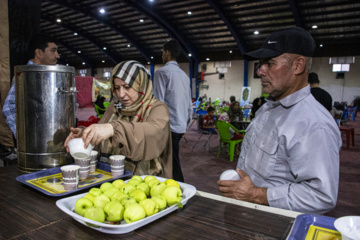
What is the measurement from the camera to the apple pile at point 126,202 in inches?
35.5

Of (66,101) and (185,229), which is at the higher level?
(66,101)

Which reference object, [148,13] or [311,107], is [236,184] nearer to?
[311,107]

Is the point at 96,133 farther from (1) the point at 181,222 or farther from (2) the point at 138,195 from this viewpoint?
(1) the point at 181,222

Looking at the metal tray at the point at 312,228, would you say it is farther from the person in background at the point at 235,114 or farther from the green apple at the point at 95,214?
the person in background at the point at 235,114

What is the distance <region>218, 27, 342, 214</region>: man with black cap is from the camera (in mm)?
1151

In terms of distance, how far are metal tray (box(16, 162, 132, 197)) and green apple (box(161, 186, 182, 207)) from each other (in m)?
0.46

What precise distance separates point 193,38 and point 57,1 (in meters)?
8.09

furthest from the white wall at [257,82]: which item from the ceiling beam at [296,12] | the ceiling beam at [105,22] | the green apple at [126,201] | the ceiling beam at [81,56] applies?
the green apple at [126,201]

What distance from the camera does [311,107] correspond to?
127 centimetres

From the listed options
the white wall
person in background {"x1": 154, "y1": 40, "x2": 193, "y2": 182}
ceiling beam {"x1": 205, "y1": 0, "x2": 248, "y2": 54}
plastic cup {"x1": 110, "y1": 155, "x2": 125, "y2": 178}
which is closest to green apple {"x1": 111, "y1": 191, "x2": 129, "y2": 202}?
plastic cup {"x1": 110, "y1": 155, "x2": 125, "y2": 178}

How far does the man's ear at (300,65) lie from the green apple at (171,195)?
32.7 inches

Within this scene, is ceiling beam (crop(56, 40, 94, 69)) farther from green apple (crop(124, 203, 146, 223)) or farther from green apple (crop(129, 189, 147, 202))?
green apple (crop(124, 203, 146, 223))

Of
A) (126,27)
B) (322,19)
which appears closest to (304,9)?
(322,19)

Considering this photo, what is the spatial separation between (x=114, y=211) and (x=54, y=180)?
2.12 ft
